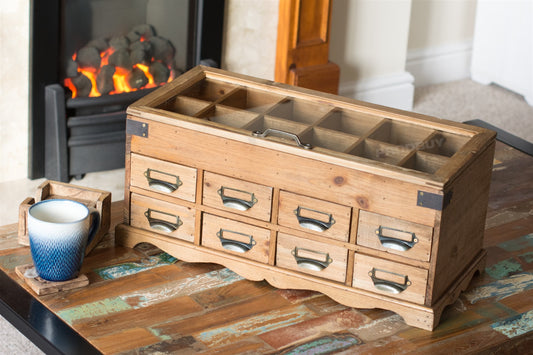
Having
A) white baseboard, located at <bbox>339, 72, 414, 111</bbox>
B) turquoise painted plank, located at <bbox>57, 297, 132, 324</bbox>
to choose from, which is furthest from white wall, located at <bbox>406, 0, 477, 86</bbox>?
turquoise painted plank, located at <bbox>57, 297, 132, 324</bbox>

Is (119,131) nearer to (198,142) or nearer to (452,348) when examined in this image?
(198,142)

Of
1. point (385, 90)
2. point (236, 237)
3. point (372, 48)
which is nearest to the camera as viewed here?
point (236, 237)

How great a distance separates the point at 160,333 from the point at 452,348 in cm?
52

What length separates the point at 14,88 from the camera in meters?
2.84

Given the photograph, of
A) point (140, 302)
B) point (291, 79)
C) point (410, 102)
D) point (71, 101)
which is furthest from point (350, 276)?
point (410, 102)

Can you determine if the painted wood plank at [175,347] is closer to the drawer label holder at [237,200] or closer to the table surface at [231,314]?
the table surface at [231,314]

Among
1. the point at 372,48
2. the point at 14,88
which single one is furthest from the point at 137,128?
the point at 372,48

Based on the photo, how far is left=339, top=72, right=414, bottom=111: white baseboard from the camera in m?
3.66

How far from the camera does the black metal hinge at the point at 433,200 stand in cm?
153

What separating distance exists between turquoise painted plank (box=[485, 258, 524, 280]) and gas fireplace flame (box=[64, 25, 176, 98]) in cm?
160

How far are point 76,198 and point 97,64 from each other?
1.20 m

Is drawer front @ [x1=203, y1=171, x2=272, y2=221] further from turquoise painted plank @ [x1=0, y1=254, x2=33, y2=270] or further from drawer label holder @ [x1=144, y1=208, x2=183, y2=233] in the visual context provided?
turquoise painted plank @ [x1=0, y1=254, x2=33, y2=270]

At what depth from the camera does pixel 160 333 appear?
157 centimetres

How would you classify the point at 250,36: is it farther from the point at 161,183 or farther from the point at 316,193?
the point at 316,193
